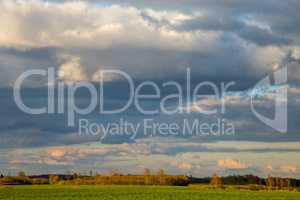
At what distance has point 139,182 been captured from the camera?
168375 mm

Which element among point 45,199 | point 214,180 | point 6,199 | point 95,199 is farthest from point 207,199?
point 214,180

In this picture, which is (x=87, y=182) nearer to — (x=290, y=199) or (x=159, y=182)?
(x=159, y=182)

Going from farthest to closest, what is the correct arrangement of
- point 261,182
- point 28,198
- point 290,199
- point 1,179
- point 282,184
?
point 261,182 < point 282,184 < point 1,179 < point 290,199 < point 28,198

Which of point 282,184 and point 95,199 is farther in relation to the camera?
point 282,184

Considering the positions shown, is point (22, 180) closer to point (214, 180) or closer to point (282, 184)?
point (214, 180)

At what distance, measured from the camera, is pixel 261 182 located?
195000 millimetres

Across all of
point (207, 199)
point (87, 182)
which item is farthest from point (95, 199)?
point (87, 182)

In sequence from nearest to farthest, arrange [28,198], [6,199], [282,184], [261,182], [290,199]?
[6,199] → [28,198] → [290,199] → [282,184] → [261,182]

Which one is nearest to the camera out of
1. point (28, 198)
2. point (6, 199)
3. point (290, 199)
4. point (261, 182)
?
point (6, 199)

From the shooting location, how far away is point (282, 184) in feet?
584

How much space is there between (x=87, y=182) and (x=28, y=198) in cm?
9489

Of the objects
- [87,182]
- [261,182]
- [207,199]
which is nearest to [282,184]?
[261,182]

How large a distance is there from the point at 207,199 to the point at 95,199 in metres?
13.8

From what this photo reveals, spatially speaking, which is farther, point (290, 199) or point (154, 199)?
point (290, 199)
